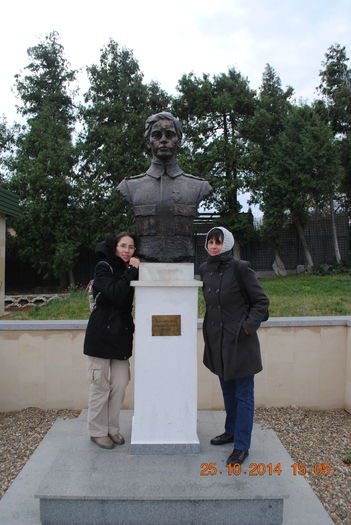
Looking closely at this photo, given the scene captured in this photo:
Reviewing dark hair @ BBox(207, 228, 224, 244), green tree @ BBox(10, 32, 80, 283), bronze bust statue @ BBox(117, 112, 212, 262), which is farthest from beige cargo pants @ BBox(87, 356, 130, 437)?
green tree @ BBox(10, 32, 80, 283)

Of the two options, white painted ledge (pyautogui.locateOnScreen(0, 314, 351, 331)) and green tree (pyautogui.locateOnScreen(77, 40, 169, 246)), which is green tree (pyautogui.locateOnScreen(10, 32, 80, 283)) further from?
white painted ledge (pyautogui.locateOnScreen(0, 314, 351, 331))

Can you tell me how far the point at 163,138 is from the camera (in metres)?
2.95

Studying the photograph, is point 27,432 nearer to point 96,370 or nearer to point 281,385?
point 96,370

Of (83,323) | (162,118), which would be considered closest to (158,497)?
(83,323)

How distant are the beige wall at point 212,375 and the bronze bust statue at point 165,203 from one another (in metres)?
1.45

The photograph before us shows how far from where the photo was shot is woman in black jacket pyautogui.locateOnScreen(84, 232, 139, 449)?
2.85m

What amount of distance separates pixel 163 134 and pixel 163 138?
0.09 feet

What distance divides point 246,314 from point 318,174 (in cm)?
1144

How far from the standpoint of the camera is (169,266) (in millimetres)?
2959

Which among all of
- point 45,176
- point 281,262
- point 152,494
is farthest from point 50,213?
point 152,494

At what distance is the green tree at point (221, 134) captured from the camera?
13.2 m

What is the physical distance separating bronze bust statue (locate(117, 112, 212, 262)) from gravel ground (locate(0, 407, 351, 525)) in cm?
196

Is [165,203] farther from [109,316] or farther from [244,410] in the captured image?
[244,410]
